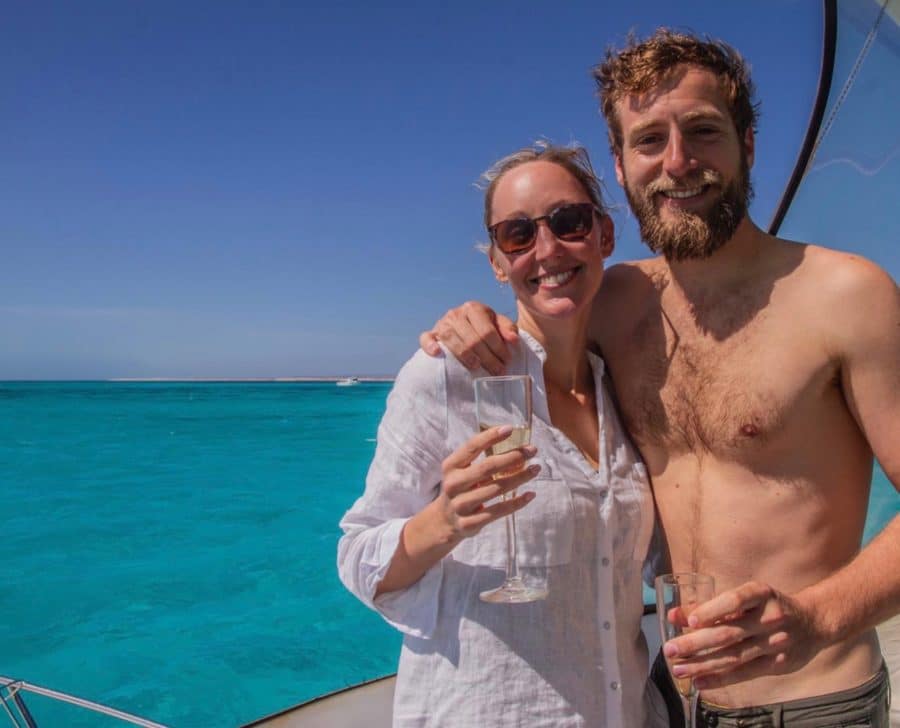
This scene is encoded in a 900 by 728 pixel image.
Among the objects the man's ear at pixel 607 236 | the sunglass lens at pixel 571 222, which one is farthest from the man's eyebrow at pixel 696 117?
the sunglass lens at pixel 571 222

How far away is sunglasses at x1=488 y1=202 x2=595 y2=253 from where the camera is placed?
182 cm

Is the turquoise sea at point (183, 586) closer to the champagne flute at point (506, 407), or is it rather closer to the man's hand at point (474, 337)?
the man's hand at point (474, 337)

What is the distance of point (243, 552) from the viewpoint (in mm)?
13594

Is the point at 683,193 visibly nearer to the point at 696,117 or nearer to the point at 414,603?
the point at 696,117

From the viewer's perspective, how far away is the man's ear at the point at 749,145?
7.06 feet

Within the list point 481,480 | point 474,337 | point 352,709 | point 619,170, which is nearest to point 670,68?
point 619,170

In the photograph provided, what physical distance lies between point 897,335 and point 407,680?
1.40m

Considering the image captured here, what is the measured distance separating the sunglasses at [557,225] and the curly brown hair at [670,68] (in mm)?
497

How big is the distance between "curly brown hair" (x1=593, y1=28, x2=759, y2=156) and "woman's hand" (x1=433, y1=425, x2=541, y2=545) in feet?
4.16

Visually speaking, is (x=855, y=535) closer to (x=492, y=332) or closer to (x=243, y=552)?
(x=492, y=332)

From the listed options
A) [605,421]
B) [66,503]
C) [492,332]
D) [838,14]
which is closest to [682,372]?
[605,421]

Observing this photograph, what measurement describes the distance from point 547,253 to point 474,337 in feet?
0.94

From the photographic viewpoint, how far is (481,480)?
53.6 inches

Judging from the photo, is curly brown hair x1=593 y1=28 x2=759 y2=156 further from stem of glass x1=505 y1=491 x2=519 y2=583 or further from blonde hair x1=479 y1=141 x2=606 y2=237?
→ stem of glass x1=505 y1=491 x2=519 y2=583
